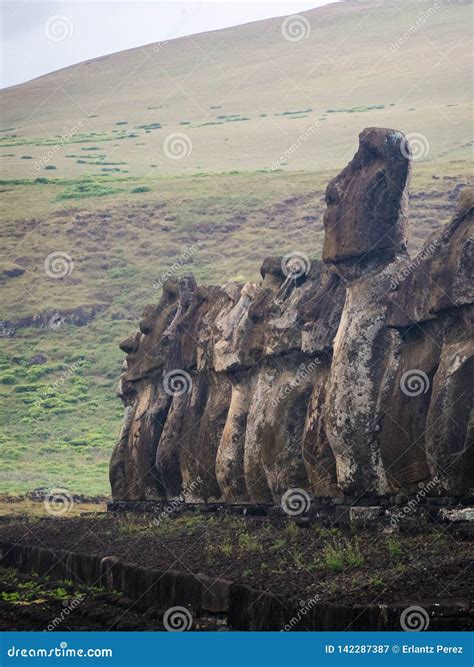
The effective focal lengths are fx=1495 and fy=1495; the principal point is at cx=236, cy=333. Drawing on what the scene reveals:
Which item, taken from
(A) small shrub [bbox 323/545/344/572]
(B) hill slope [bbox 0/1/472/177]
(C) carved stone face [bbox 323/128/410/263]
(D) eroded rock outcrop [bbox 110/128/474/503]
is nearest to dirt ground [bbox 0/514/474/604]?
(A) small shrub [bbox 323/545/344/572]

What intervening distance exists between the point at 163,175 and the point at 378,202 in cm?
8265

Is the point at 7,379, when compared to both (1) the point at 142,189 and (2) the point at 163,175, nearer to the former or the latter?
(1) the point at 142,189

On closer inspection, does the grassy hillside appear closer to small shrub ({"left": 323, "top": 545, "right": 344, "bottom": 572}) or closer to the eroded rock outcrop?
the eroded rock outcrop

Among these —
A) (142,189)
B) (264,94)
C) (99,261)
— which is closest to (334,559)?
(99,261)

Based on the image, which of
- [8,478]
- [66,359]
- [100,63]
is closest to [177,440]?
[8,478]

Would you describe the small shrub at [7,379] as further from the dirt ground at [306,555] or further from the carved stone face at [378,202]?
the carved stone face at [378,202]

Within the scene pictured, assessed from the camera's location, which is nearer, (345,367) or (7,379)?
(345,367)

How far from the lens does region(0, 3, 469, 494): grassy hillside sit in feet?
205

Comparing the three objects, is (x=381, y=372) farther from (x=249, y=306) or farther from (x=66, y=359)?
(x=66, y=359)

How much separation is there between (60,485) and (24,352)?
21006 mm

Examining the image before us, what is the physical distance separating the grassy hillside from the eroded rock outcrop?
66.8 ft

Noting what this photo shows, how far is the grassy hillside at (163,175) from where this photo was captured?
62625 mm

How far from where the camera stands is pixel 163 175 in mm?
101125

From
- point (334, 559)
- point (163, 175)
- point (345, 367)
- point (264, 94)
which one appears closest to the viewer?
point (334, 559)
